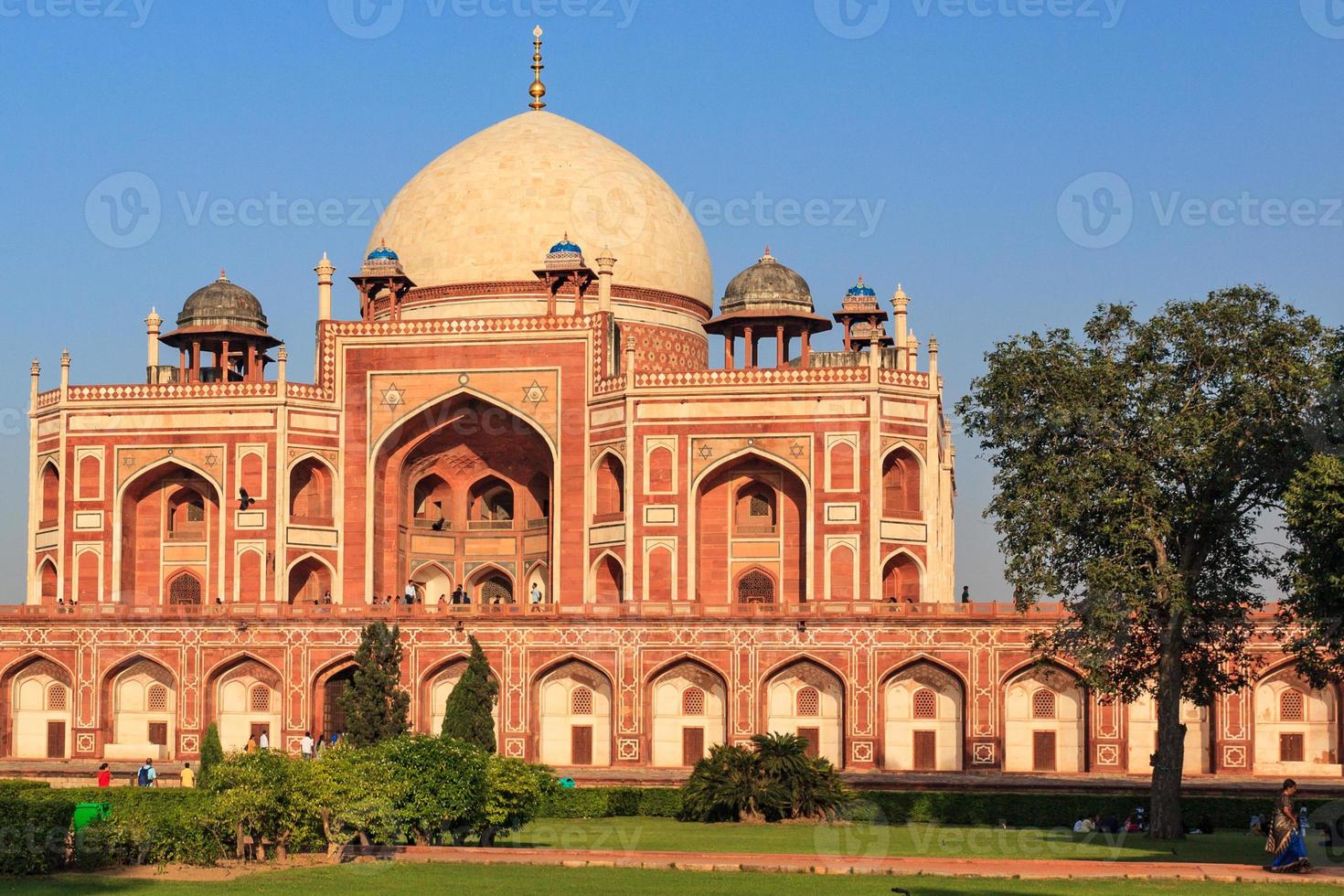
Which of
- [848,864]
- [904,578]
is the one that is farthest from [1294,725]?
[848,864]

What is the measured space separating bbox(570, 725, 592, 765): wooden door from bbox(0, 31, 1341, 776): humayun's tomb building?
6cm

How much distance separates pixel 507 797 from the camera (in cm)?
2286

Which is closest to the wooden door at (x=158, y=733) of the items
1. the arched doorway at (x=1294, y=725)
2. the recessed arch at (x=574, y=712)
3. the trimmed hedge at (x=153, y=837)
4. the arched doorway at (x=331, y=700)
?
the arched doorway at (x=331, y=700)

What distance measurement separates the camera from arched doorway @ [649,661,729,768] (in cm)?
3819

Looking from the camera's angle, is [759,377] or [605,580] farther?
[605,580]

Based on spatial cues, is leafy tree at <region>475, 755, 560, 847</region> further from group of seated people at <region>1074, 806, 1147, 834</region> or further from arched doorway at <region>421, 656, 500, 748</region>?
arched doorway at <region>421, 656, 500, 748</region>

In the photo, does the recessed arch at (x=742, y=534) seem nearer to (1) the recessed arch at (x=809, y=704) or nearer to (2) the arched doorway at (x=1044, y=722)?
(1) the recessed arch at (x=809, y=704)

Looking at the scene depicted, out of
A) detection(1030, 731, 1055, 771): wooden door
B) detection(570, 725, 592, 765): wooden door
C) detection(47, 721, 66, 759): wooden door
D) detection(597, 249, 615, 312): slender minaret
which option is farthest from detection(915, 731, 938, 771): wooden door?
detection(47, 721, 66, 759): wooden door

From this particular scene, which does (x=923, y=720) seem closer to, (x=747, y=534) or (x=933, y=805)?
(x=747, y=534)

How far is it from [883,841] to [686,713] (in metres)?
13.0

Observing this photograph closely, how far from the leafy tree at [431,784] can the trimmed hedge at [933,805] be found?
7.32m

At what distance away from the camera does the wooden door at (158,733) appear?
39.3m

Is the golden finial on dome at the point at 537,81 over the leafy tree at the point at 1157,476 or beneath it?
over

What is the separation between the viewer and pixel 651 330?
4712cm
